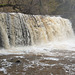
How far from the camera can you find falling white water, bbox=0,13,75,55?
1020 cm

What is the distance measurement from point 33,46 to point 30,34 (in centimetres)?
114

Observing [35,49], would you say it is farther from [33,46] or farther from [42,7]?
[42,7]

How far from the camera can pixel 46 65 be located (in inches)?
237

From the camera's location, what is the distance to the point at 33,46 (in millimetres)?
11484

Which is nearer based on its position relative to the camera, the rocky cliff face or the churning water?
the churning water

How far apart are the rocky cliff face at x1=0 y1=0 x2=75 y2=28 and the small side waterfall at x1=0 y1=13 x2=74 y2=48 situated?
12.3 feet

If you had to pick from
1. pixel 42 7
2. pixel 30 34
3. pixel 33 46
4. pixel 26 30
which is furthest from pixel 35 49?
pixel 42 7

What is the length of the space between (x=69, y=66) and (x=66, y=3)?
21.5m

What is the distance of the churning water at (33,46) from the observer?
561cm

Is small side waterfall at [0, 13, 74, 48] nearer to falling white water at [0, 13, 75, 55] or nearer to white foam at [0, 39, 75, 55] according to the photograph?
falling white water at [0, 13, 75, 55]

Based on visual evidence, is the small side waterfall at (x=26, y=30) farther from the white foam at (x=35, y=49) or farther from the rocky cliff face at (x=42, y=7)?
the rocky cliff face at (x=42, y=7)

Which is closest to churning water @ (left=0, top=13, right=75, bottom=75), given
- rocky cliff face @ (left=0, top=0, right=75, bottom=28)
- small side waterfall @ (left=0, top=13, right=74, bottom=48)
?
small side waterfall @ (left=0, top=13, right=74, bottom=48)

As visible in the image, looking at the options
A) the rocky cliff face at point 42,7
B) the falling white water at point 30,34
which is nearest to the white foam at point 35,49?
the falling white water at point 30,34

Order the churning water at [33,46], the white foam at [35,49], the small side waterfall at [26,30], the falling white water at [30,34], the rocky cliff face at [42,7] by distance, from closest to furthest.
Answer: the churning water at [33,46]
the white foam at [35,49]
the falling white water at [30,34]
the small side waterfall at [26,30]
the rocky cliff face at [42,7]
